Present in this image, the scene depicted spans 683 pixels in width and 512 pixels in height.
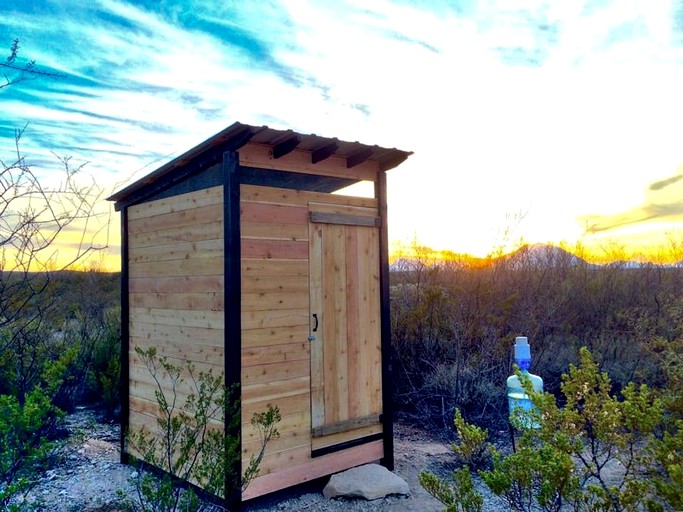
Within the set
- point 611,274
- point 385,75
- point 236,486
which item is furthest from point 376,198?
point 611,274

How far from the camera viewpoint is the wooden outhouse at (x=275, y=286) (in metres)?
4.09

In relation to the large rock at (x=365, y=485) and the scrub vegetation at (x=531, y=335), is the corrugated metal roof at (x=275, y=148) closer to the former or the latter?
the scrub vegetation at (x=531, y=335)

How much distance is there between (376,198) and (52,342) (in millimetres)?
5090

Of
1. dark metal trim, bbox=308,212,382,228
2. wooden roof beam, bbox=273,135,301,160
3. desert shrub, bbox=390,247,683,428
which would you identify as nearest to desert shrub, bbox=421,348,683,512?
dark metal trim, bbox=308,212,382,228

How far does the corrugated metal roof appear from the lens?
4.04m

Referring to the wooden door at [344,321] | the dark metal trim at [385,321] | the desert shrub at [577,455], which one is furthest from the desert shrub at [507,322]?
the desert shrub at [577,455]

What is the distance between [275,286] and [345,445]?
1.53 m

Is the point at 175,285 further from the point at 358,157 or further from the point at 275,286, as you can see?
the point at 358,157

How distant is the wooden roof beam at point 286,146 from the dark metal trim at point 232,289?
36 cm

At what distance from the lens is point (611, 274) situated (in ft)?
31.2

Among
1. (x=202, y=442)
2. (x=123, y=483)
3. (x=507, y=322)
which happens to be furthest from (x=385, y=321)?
(x=507, y=322)

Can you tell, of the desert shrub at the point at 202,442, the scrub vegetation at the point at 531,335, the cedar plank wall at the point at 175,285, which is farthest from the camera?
the scrub vegetation at the point at 531,335

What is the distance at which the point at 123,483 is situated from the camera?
4777 mm

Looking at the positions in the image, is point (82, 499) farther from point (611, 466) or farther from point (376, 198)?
point (611, 466)
